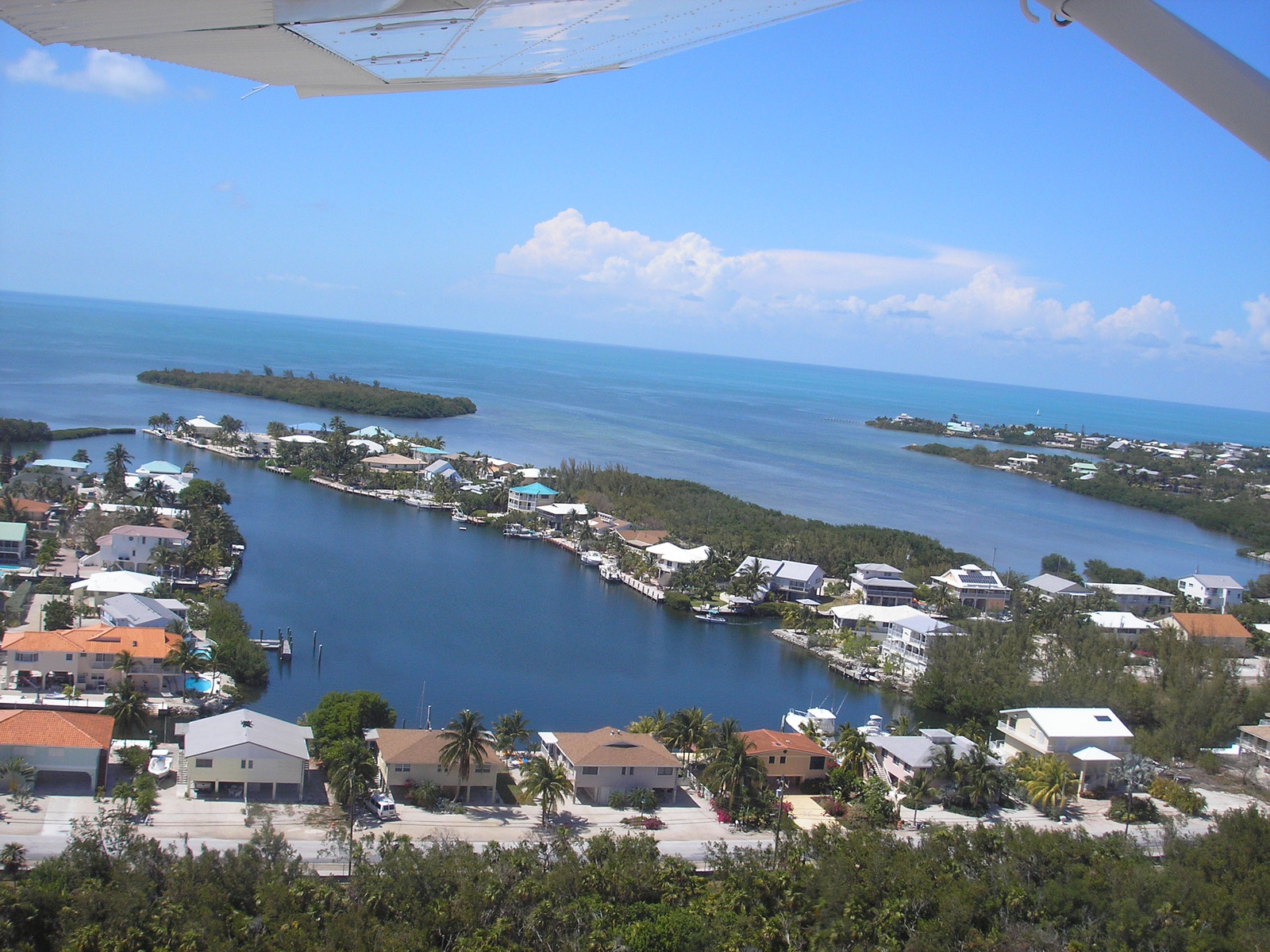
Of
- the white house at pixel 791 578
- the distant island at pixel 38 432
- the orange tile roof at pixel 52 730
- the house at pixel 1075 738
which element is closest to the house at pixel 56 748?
the orange tile roof at pixel 52 730

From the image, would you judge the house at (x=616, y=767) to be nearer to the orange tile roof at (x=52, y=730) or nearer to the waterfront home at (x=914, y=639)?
the orange tile roof at (x=52, y=730)

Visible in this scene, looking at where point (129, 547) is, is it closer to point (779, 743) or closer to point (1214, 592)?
point (779, 743)

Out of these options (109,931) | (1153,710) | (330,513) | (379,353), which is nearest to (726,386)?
(379,353)

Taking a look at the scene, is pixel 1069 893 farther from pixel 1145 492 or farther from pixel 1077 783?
pixel 1145 492

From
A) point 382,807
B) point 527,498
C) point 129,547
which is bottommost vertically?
point 382,807

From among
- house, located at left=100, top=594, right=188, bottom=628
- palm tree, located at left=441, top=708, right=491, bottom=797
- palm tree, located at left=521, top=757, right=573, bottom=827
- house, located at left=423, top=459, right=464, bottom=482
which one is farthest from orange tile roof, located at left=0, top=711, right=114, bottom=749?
house, located at left=423, top=459, right=464, bottom=482

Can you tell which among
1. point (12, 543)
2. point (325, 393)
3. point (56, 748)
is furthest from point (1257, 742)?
point (325, 393)
